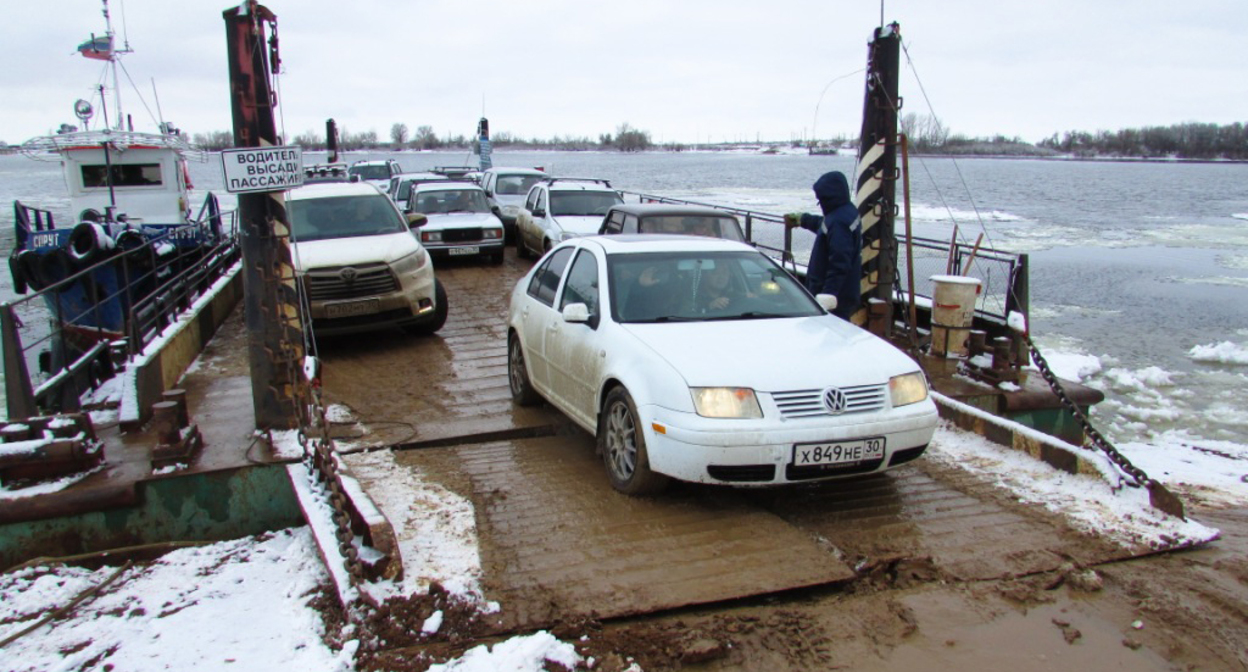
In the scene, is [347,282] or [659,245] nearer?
[659,245]

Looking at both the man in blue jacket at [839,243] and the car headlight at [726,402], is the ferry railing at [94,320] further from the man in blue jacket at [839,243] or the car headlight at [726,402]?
the man in blue jacket at [839,243]

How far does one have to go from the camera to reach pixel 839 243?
301 inches

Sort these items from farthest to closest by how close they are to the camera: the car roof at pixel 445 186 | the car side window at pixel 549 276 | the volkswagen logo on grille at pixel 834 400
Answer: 1. the car roof at pixel 445 186
2. the car side window at pixel 549 276
3. the volkswagen logo on grille at pixel 834 400

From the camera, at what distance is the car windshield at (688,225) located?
38.1 feet

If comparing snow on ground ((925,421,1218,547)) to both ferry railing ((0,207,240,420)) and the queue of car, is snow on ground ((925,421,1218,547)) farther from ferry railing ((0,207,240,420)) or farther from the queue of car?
ferry railing ((0,207,240,420))

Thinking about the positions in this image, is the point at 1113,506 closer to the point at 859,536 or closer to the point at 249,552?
the point at 859,536

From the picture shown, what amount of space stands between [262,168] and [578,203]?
1064cm

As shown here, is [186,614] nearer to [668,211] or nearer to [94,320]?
[668,211]

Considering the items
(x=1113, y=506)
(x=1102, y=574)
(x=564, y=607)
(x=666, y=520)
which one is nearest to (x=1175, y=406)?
(x=1113, y=506)

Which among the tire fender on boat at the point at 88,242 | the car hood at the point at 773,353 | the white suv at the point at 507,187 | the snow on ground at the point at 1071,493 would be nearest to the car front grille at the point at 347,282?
the car hood at the point at 773,353

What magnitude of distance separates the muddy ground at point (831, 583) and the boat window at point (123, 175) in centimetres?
1517

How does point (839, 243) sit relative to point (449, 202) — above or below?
below

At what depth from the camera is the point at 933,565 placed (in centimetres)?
455

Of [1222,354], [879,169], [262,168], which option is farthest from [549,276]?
[1222,354]
